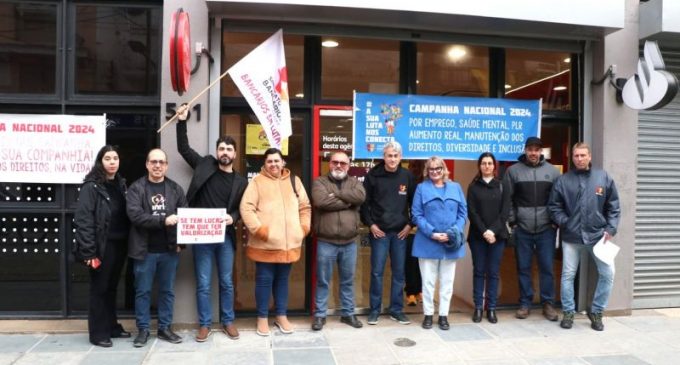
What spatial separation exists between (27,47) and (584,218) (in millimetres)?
6641

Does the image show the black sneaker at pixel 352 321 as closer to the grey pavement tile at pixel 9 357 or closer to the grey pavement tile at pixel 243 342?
the grey pavement tile at pixel 243 342

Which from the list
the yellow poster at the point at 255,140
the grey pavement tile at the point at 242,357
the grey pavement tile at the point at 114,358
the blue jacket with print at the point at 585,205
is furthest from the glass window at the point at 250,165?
the blue jacket with print at the point at 585,205

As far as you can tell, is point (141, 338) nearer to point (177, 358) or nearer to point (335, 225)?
point (177, 358)

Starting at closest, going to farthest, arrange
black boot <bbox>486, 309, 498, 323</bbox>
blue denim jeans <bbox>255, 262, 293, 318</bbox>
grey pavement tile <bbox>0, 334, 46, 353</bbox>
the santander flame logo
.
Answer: grey pavement tile <bbox>0, 334, 46, 353</bbox>
blue denim jeans <bbox>255, 262, 293, 318</bbox>
the santander flame logo
black boot <bbox>486, 309, 498, 323</bbox>

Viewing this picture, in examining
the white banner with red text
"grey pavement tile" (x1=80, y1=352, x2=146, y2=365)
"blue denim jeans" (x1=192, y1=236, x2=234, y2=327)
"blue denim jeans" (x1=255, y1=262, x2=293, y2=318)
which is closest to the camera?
"grey pavement tile" (x1=80, y1=352, x2=146, y2=365)

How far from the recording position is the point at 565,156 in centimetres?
702

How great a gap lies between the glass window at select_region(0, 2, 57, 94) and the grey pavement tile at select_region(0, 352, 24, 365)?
286cm

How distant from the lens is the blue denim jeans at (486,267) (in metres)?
6.24

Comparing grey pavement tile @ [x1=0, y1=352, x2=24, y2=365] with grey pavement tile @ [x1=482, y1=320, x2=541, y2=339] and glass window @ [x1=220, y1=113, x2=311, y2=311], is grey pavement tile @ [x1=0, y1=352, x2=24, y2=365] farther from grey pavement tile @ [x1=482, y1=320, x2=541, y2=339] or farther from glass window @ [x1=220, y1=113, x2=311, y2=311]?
grey pavement tile @ [x1=482, y1=320, x2=541, y2=339]

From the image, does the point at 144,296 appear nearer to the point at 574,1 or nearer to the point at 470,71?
the point at 470,71

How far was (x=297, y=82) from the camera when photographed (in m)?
6.41

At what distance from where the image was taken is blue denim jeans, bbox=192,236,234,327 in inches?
219

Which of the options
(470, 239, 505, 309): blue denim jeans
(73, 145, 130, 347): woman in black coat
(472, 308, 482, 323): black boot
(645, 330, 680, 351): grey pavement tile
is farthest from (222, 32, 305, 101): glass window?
(645, 330, 680, 351): grey pavement tile

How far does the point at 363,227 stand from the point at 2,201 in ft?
13.7
